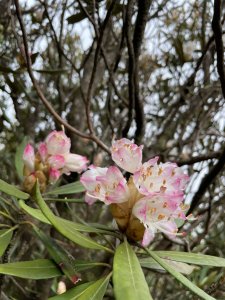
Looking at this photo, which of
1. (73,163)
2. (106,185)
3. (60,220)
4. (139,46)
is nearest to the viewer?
(60,220)

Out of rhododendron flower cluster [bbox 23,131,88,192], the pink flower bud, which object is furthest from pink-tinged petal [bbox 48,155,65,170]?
the pink flower bud

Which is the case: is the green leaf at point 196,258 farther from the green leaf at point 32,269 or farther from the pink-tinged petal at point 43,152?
the pink-tinged petal at point 43,152

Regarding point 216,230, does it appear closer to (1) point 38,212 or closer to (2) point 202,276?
(2) point 202,276

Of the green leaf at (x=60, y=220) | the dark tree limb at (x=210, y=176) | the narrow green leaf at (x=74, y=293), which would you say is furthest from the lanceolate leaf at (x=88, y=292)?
the dark tree limb at (x=210, y=176)

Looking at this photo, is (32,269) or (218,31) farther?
(218,31)

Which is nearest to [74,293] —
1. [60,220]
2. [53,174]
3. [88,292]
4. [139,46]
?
[88,292]

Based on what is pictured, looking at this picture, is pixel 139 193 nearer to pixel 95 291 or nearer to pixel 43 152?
pixel 95 291
